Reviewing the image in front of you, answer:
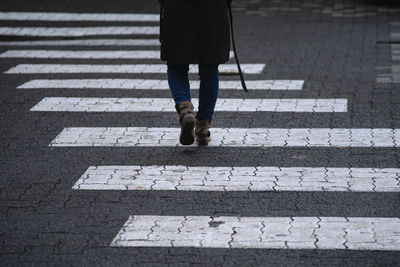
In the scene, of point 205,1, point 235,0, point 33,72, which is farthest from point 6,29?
point 205,1

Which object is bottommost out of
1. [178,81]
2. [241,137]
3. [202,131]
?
[241,137]

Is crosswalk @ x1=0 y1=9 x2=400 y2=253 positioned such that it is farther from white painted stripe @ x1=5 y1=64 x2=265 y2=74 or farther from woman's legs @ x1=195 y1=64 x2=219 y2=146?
woman's legs @ x1=195 y1=64 x2=219 y2=146

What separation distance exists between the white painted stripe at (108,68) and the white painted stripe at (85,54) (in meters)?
Result: 0.70

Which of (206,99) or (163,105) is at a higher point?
(206,99)

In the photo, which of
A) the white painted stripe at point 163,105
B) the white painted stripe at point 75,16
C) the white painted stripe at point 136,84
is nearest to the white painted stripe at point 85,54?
the white painted stripe at point 136,84

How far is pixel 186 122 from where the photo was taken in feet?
21.9

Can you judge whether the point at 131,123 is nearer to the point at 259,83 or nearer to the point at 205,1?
the point at 205,1

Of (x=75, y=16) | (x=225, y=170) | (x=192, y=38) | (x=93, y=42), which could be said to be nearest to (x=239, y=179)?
(x=225, y=170)

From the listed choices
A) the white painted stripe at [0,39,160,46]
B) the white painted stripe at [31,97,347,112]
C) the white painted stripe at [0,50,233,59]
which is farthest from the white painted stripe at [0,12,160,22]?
the white painted stripe at [31,97,347,112]

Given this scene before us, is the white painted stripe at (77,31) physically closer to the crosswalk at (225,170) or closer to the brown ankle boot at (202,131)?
the crosswalk at (225,170)

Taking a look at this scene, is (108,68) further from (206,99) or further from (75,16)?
(75,16)

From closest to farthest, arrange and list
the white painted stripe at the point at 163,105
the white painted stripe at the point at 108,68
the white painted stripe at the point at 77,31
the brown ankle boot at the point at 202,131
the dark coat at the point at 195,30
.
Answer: the dark coat at the point at 195,30
the brown ankle boot at the point at 202,131
the white painted stripe at the point at 163,105
the white painted stripe at the point at 108,68
the white painted stripe at the point at 77,31

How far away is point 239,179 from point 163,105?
2664mm

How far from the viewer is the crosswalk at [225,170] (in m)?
4.82
